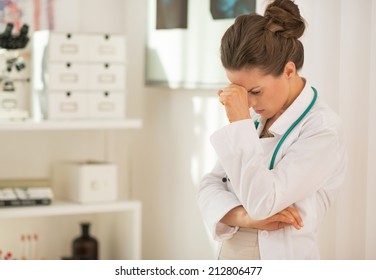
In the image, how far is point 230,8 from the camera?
243cm

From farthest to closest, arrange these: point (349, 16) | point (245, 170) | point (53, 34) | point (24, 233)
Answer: point (24, 233) → point (53, 34) → point (349, 16) → point (245, 170)

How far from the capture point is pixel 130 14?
309cm

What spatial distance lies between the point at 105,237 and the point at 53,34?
94cm

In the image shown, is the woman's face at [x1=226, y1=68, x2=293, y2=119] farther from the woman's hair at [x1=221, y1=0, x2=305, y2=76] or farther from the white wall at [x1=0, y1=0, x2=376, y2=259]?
the white wall at [x1=0, y1=0, x2=376, y2=259]

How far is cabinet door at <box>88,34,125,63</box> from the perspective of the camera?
280 centimetres

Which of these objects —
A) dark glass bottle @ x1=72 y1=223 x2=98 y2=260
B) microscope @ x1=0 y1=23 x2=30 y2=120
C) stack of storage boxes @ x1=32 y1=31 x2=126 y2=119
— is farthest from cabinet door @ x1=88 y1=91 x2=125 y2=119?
dark glass bottle @ x1=72 y1=223 x2=98 y2=260

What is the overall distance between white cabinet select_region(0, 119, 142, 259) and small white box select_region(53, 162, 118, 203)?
0.03 metres

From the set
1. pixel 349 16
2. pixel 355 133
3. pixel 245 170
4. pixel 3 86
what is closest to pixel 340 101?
Answer: pixel 355 133

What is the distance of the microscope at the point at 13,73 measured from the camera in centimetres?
276

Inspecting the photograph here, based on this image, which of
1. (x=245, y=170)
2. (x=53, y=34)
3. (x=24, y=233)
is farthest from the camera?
(x=24, y=233)

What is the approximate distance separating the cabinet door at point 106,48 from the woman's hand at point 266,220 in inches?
56.7

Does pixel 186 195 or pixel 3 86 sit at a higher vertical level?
pixel 3 86

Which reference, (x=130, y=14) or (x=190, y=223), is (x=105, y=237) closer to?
(x=190, y=223)

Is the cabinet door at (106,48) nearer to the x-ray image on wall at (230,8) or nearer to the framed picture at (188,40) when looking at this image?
the framed picture at (188,40)
